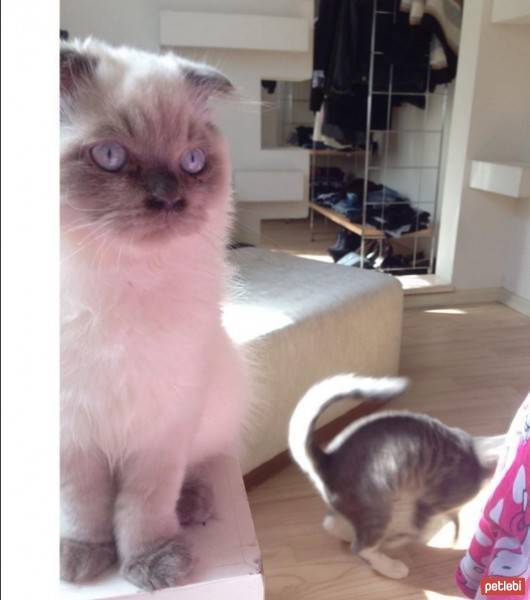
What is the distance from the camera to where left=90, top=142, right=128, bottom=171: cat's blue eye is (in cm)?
45

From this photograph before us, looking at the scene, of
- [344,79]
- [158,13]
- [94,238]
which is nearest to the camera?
[94,238]

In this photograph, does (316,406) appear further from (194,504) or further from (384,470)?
(194,504)

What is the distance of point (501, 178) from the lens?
7.77 ft

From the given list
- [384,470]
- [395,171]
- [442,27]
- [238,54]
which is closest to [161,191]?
[384,470]

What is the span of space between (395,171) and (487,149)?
1.03m

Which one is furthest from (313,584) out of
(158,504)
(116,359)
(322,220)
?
(322,220)

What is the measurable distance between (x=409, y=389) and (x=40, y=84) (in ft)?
5.89

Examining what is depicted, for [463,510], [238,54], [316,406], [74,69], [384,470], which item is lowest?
[463,510]

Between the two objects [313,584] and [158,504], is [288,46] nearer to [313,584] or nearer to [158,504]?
[313,584]

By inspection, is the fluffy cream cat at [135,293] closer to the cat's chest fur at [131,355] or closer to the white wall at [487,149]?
the cat's chest fur at [131,355]

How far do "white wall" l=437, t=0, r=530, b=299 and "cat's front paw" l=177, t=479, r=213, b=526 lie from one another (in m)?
2.24

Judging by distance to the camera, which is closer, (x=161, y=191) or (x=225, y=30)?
(x=161, y=191)

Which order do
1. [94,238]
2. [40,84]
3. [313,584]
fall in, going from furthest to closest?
[313,584]
[94,238]
[40,84]

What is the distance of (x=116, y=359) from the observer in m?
0.48
